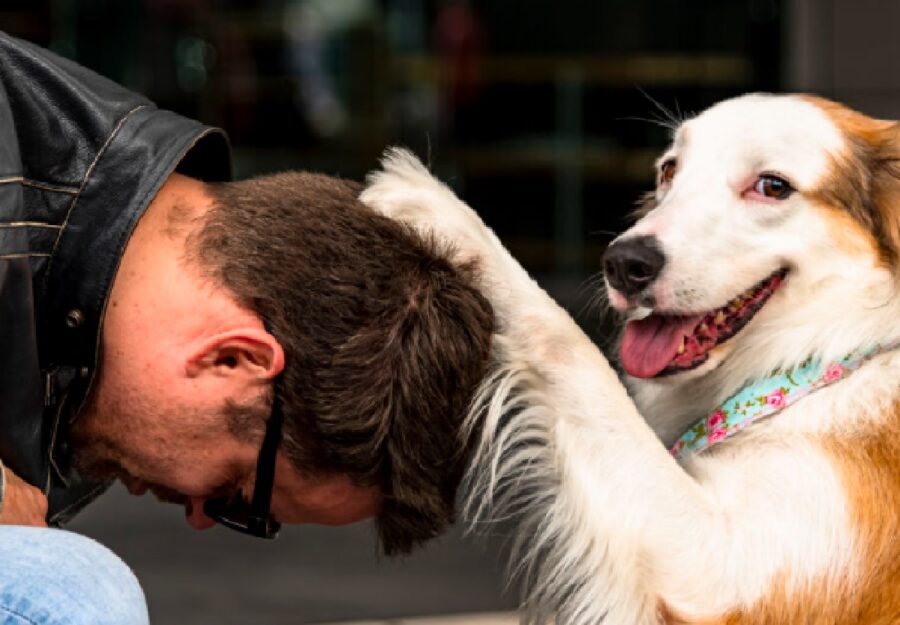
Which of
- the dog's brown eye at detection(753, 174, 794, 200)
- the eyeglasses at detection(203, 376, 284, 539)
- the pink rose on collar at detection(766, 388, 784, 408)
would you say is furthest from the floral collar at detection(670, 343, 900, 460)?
the eyeglasses at detection(203, 376, 284, 539)

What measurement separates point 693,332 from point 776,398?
20 centimetres

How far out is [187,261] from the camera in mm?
2535

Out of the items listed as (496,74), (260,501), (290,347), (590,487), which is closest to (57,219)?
(290,347)

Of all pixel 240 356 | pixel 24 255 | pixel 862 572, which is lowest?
pixel 862 572

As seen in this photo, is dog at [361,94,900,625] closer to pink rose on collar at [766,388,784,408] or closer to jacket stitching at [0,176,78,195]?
pink rose on collar at [766,388,784,408]

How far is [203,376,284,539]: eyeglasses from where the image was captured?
8.45ft

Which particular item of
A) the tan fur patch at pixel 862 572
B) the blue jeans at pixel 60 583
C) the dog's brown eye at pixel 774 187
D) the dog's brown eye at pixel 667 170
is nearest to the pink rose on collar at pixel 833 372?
the tan fur patch at pixel 862 572

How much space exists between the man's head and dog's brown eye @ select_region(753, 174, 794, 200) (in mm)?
656

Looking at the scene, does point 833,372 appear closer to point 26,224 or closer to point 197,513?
point 197,513

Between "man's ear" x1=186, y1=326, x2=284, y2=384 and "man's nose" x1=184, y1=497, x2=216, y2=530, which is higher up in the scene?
"man's ear" x1=186, y1=326, x2=284, y2=384

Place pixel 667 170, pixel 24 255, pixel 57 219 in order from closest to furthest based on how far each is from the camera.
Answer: pixel 24 255 → pixel 57 219 → pixel 667 170

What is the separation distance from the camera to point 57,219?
8.16 feet

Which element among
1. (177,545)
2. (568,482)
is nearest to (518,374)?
(568,482)

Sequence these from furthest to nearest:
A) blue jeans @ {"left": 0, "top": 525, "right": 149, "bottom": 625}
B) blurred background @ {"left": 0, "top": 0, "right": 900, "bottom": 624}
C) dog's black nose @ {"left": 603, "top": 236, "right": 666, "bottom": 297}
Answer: blurred background @ {"left": 0, "top": 0, "right": 900, "bottom": 624} → dog's black nose @ {"left": 603, "top": 236, "right": 666, "bottom": 297} → blue jeans @ {"left": 0, "top": 525, "right": 149, "bottom": 625}
